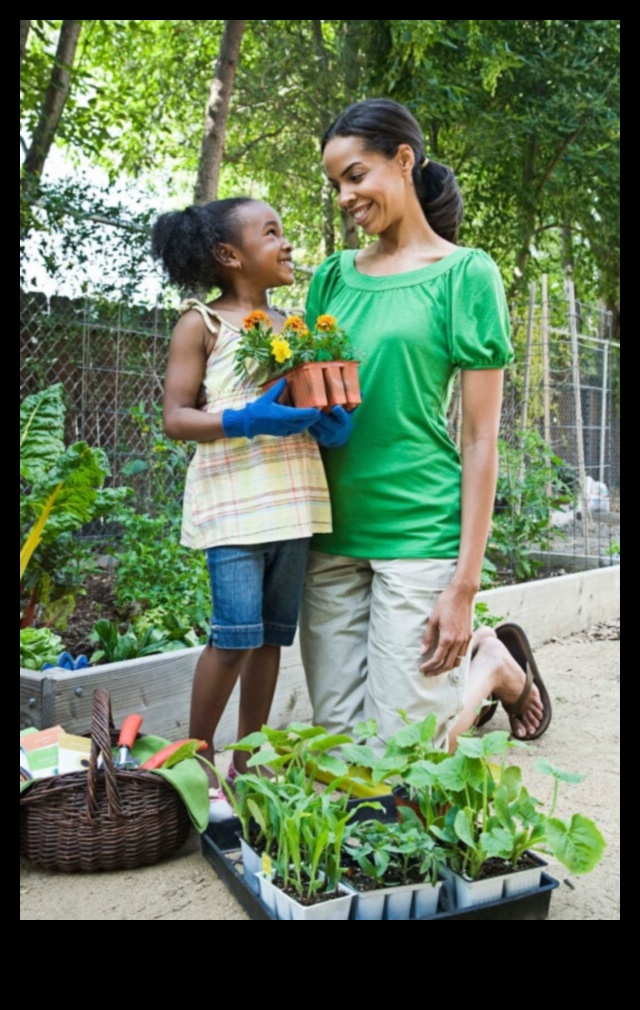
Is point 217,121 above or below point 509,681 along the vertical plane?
above

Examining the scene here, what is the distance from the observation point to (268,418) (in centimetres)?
224

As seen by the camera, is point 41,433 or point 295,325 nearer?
point 295,325

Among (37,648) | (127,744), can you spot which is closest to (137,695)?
(37,648)

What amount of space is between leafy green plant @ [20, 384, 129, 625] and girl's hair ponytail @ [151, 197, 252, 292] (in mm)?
815

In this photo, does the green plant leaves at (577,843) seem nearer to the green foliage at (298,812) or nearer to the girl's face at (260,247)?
the green foliage at (298,812)

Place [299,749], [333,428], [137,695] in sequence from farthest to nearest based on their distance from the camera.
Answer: [137,695], [333,428], [299,749]

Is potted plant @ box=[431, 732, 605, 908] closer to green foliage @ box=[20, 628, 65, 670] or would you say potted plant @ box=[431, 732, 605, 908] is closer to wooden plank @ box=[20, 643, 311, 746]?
wooden plank @ box=[20, 643, 311, 746]

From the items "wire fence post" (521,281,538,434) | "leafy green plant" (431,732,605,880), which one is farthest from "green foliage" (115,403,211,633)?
"wire fence post" (521,281,538,434)

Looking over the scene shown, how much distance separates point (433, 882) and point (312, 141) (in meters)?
7.86

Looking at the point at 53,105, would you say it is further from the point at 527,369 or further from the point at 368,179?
the point at 368,179

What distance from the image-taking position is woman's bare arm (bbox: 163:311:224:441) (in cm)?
237

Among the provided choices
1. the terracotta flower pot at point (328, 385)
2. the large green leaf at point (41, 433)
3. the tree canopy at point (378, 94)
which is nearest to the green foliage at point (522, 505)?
the tree canopy at point (378, 94)

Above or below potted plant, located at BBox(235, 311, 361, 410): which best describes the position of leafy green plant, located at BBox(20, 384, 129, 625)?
below

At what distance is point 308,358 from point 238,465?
13.7 inches
